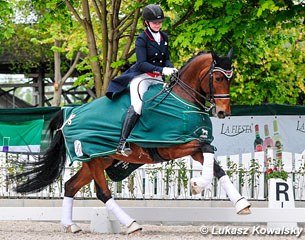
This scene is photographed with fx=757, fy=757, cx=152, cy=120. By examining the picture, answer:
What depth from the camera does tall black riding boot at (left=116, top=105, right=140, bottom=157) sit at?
9023mm

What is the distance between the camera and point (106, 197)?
9.61 m

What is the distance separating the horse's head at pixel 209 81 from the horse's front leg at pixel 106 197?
64.2 inches

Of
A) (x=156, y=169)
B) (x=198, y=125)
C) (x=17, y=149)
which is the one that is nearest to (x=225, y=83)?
(x=198, y=125)

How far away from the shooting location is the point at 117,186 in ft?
44.9

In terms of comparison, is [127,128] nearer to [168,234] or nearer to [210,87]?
[210,87]

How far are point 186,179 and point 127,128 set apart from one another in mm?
4507

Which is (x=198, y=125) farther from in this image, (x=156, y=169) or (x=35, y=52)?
(x=35, y=52)

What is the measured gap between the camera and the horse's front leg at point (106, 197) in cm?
912

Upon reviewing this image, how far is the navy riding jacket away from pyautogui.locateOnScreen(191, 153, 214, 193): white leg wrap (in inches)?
48.7

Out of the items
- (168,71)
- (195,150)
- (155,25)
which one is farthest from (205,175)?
(155,25)

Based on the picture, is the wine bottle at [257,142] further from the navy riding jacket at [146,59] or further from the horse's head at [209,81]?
the horse's head at [209,81]

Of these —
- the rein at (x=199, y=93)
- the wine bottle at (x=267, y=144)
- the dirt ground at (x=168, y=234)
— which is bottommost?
the dirt ground at (x=168, y=234)

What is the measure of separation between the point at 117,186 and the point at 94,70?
2.71 meters

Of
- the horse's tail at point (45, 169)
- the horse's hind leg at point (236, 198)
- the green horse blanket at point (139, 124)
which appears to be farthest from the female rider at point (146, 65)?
the horse's tail at point (45, 169)
